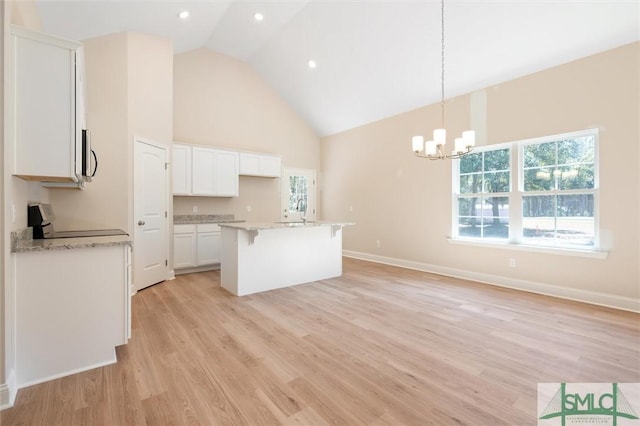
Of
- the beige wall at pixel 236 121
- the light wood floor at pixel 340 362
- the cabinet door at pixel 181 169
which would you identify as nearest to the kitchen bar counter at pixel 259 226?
the light wood floor at pixel 340 362

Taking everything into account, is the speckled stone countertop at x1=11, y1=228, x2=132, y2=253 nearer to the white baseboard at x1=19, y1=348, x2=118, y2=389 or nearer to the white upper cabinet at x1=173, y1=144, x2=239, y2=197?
the white baseboard at x1=19, y1=348, x2=118, y2=389

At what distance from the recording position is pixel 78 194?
11.6 ft

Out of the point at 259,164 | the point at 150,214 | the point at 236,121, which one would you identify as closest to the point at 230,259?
the point at 150,214

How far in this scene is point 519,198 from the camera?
433 cm

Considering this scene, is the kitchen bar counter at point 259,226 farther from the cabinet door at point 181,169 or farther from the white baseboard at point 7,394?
the white baseboard at point 7,394

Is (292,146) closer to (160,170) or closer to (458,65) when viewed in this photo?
(160,170)

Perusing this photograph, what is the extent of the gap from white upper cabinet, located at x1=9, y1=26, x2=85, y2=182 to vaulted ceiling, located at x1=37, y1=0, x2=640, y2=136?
1471 millimetres

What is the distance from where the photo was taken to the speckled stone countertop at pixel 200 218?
17.5ft

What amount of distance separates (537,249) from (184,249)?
5.49 metres

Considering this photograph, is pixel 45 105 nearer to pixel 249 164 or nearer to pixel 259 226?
pixel 259 226

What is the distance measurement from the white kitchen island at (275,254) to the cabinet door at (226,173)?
5.81 ft

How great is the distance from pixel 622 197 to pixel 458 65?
2.68m

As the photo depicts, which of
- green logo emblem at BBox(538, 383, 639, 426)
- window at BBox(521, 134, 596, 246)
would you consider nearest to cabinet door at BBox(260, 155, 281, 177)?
window at BBox(521, 134, 596, 246)

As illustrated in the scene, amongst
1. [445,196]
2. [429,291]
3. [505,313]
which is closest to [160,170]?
[429,291]
